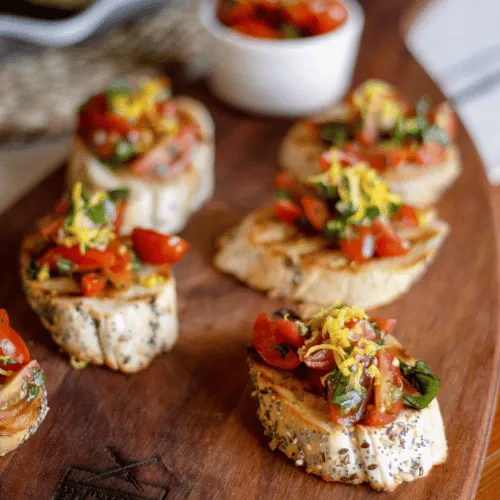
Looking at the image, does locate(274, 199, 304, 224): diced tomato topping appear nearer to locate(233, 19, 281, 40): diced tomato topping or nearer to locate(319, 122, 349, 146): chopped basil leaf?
locate(319, 122, 349, 146): chopped basil leaf

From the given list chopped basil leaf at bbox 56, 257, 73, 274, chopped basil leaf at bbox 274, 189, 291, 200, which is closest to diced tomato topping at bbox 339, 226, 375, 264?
chopped basil leaf at bbox 274, 189, 291, 200

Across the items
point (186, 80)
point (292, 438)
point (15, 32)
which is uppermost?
point (15, 32)

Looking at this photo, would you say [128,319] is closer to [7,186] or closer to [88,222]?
[88,222]

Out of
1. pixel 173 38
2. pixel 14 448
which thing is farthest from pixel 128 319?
pixel 173 38

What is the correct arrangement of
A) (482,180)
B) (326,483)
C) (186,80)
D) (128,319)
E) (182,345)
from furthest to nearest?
(186,80) → (482,180) → (182,345) → (128,319) → (326,483)

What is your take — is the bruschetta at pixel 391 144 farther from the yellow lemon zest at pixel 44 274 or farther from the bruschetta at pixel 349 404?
the yellow lemon zest at pixel 44 274

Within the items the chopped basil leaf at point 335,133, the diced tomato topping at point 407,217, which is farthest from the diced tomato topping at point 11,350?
the chopped basil leaf at point 335,133
